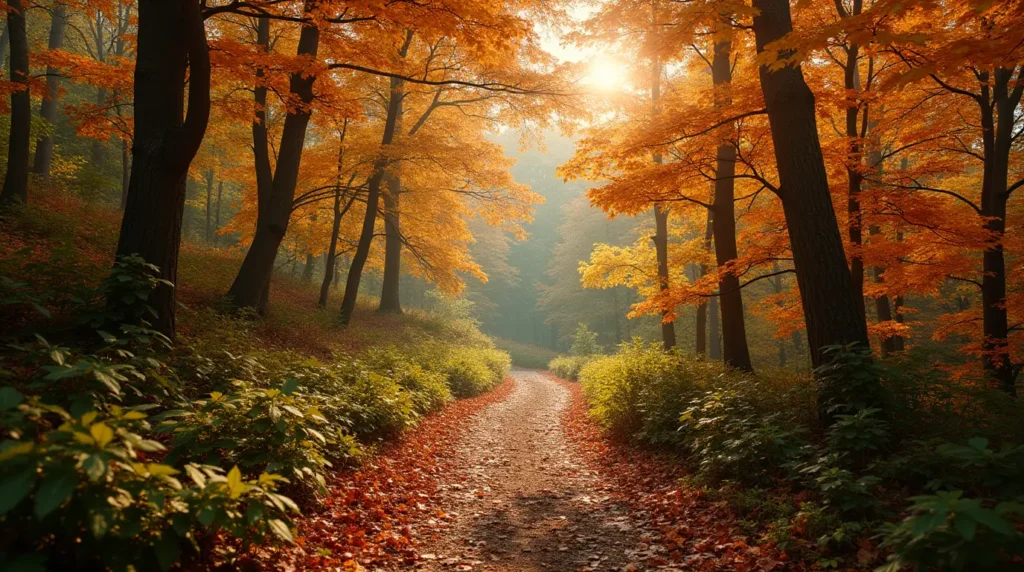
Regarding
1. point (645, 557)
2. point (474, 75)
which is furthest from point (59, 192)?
point (645, 557)

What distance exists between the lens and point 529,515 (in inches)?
216

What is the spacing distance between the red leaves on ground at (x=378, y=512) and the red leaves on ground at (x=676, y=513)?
227cm

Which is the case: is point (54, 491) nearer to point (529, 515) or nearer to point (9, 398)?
point (9, 398)

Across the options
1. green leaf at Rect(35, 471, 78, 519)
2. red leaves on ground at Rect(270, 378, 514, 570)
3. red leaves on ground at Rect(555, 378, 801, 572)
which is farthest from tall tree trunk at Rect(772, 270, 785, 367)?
green leaf at Rect(35, 471, 78, 519)

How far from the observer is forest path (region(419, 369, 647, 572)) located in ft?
14.4

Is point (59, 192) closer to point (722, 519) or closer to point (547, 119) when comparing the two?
point (547, 119)

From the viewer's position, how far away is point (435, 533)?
4.94 meters

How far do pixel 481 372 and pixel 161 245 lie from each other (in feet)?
37.0

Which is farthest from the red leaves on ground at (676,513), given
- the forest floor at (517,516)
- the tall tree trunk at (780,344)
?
the tall tree trunk at (780,344)

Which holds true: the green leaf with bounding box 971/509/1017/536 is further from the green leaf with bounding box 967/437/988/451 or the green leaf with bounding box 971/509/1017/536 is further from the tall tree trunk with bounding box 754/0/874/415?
the tall tree trunk with bounding box 754/0/874/415

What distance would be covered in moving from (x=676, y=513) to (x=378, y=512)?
3.15 metres

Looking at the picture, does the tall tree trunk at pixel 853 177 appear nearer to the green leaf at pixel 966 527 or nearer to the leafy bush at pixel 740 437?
the leafy bush at pixel 740 437

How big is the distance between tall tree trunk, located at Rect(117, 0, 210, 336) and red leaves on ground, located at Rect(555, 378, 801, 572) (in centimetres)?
611

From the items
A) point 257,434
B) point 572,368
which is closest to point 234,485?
point 257,434
